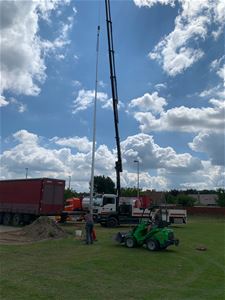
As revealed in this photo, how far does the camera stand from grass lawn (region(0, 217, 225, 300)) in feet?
32.3

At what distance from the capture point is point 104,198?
3681 centimetres

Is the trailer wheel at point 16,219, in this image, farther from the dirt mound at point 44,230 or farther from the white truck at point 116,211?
the dirt mound at point 44,230

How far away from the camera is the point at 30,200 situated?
113ft

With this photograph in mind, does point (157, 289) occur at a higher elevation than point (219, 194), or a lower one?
lower

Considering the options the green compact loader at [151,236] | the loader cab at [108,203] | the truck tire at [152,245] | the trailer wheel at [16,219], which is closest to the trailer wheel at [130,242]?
the green compact loader at [151,236]

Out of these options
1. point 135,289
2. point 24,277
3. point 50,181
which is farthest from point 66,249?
point 50,181

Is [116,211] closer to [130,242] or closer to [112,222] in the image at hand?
[112,222]

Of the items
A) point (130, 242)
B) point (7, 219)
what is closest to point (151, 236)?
point (130, 242)

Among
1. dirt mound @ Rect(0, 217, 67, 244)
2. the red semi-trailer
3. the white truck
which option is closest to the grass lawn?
dirt mound @ Rect(0, 217, 67, 244)

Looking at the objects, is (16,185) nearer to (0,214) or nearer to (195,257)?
(0,214)

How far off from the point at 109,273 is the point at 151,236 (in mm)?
6576

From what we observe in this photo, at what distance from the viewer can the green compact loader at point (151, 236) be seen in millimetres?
18438

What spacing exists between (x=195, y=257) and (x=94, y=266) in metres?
5.19

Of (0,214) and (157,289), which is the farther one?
(0,214)
